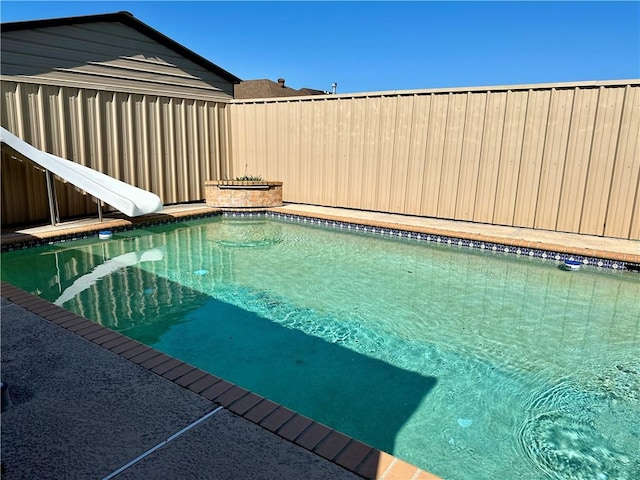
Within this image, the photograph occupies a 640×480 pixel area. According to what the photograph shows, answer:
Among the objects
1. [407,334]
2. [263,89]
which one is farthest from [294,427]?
[263,89]

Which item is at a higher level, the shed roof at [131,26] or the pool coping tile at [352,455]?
the shed roof at [131,26]

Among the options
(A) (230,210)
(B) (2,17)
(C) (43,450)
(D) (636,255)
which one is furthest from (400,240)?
(B) (2,17)

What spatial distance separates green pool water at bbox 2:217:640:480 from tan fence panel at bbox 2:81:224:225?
1.68 meters

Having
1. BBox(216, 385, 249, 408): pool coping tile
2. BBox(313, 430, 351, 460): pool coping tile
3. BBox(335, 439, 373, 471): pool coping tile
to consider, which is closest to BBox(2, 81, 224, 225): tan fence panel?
BBox(216, 385, 249, 408): pool coping tile

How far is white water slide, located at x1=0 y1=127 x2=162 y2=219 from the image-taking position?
6.14 meters

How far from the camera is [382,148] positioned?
859 centimetres

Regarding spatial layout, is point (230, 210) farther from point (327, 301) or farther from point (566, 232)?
point (566, 232)

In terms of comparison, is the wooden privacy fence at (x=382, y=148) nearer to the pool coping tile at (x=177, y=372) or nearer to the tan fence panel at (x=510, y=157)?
the tan fence panel at (x=510, y=157)

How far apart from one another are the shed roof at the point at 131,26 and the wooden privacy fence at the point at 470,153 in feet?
3.66

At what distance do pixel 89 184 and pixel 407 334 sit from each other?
528cm

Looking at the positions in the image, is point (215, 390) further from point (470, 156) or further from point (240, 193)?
point (240, 193)

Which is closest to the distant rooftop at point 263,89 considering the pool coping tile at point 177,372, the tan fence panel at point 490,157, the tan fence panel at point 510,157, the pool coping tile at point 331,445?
the tan fence panel at point 490,157

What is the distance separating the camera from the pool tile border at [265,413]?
1.82 meters

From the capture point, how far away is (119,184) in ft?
24.1
